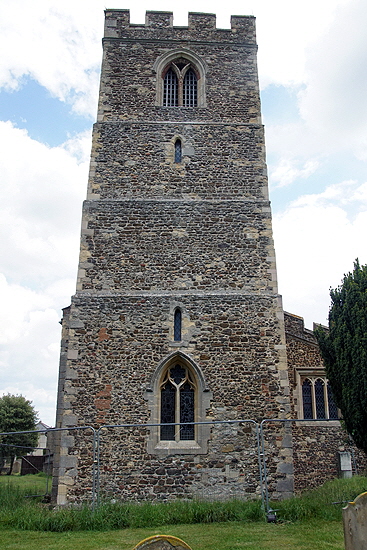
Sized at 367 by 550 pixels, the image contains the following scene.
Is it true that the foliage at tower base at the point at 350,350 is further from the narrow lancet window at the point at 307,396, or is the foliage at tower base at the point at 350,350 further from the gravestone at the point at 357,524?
the gravestone at the point at 357,524

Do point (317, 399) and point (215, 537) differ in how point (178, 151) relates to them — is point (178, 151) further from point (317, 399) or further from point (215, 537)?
point (215, 537)

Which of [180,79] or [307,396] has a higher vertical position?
[180,79]

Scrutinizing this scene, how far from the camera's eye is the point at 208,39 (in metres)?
17.0

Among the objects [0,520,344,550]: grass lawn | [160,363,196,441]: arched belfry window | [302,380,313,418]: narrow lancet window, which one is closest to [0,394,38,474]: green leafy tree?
[302,380,313,418]: narrow lancet window

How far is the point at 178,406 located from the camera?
12430mm

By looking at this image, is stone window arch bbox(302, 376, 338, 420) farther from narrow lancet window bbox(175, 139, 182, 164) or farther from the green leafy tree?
the green leafy tree

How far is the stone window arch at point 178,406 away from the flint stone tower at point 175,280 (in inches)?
1.2

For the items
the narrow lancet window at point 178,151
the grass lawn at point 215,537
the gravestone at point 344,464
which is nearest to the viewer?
the grass lawn at point 215,537

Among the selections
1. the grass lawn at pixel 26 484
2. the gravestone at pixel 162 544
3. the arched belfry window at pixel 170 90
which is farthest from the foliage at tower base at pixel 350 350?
the arched belfry window at pixel 170 90

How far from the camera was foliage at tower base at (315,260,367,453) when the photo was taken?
10.3 metres

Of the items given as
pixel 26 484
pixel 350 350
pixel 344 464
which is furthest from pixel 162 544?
pixel 344 464

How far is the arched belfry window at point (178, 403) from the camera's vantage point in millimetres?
12305

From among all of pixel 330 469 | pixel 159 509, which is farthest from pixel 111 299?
pixel 330 469

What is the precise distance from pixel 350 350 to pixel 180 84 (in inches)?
412
